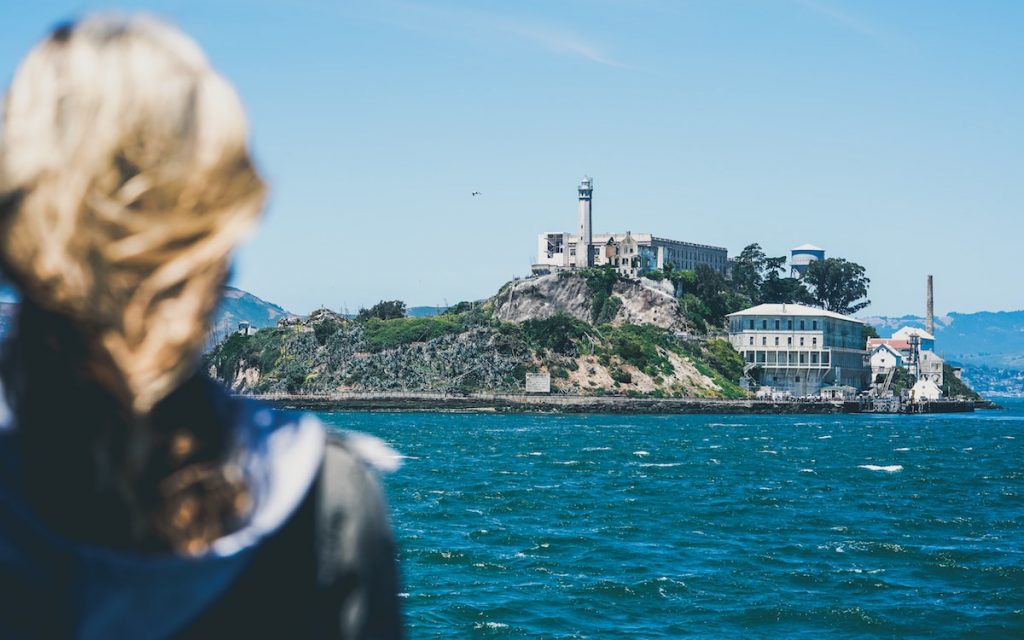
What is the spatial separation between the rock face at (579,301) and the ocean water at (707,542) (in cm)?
5810

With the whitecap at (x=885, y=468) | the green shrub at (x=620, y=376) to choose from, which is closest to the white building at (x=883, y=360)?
the green shrub at (x=620, y=376)

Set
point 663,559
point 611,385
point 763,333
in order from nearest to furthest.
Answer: point 663,559 < point 611,385 < point 763,333

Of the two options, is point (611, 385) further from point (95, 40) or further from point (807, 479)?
point (95, 40)

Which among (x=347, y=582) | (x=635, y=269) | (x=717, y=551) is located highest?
(x=635, y=269)

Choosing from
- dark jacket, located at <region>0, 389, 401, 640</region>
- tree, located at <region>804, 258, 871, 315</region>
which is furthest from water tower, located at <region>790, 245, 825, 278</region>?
dark jacket, located at <region>0, 389, 401, 640</region>

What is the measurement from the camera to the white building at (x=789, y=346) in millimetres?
108812

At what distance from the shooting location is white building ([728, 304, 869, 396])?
108812 millimetres

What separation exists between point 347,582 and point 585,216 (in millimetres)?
131884

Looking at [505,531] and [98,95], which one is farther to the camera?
[505,531]

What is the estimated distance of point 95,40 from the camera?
2.88 feet

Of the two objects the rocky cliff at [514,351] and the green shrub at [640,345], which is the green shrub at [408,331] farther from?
the green shrub at [640,345]

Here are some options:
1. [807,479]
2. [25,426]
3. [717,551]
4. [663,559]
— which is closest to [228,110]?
[25,426]

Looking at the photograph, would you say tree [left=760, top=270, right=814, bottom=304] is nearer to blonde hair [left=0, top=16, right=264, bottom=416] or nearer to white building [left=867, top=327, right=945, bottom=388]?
white building [left=867, top=327, right=945, bottom=388]

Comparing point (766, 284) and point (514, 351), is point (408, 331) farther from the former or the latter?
point (766, 284)
